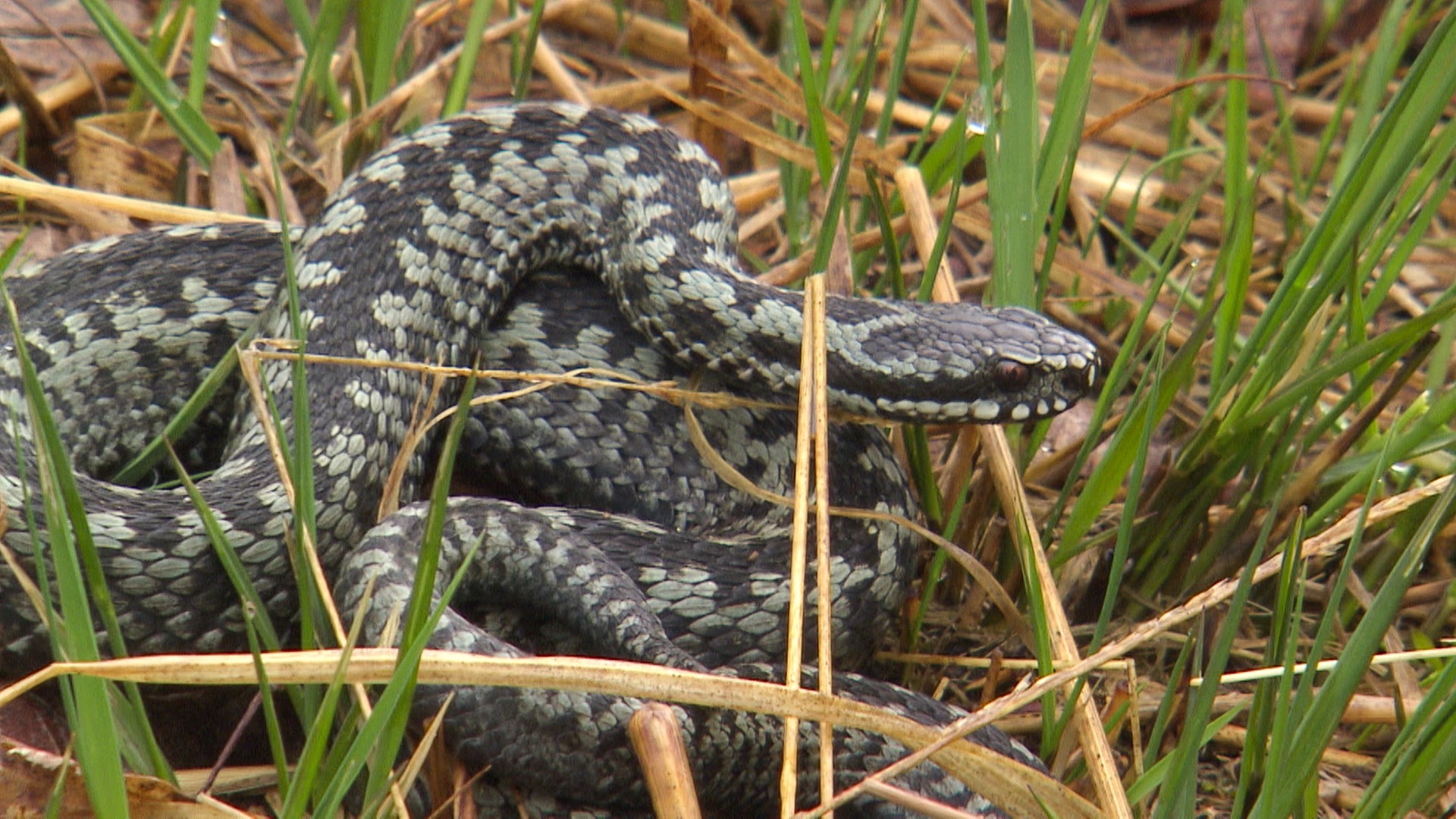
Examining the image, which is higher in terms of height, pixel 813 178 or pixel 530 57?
pixel 530 57

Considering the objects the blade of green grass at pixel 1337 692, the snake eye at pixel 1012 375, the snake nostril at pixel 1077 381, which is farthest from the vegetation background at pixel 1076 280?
the snake eye at pixel 1012 375

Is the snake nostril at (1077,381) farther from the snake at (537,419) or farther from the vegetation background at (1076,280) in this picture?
the vegetation background at (1076,280)

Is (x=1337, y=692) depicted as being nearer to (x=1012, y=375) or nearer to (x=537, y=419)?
(x=1012, y=375)

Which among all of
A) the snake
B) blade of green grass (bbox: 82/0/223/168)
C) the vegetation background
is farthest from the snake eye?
blade of green grass (bbox: 82/0/223/168)

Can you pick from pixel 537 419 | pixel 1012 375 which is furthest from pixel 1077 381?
pixel 537 419

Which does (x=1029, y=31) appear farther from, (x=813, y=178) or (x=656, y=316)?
(x=813, y=178)

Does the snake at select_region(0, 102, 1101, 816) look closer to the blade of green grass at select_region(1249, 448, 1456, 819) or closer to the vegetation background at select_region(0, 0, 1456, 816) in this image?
the vegetation background at select_region(0, 0, 1456, 816)

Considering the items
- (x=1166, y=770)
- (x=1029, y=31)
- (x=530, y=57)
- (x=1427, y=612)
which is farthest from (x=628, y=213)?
(x=1427, y=612)
